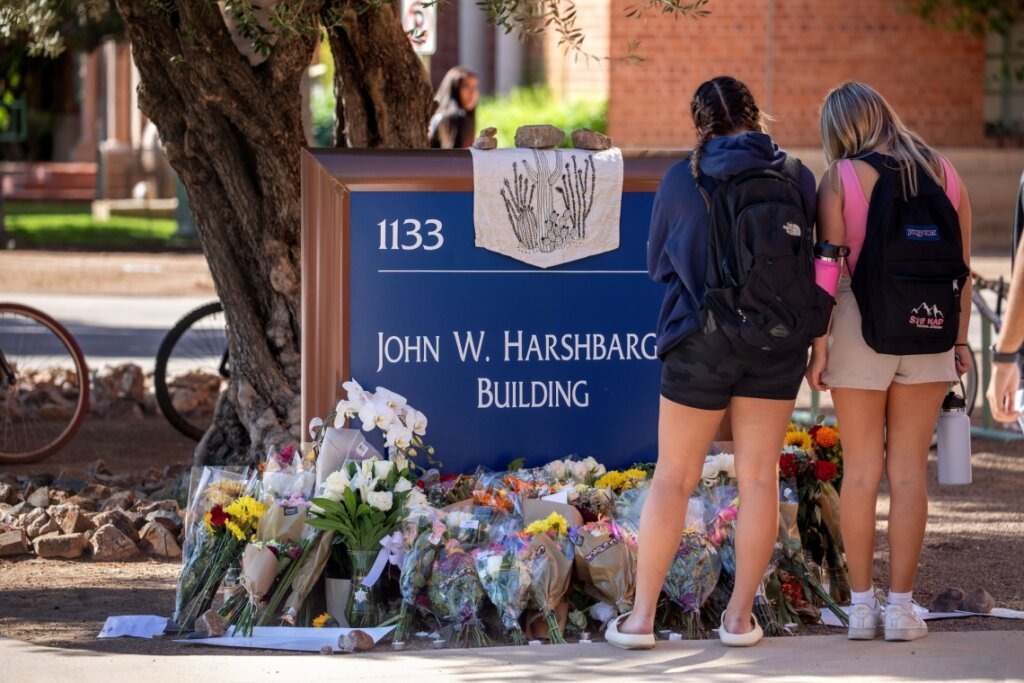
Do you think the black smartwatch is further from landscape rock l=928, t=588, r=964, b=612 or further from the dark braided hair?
landscape rock l=928, t=588, r=964, b=612

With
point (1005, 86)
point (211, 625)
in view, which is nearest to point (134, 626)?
point (211, 625)

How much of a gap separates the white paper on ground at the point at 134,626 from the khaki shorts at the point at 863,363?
2.32 metres

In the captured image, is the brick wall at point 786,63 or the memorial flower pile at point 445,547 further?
the brick wall at point 786,63

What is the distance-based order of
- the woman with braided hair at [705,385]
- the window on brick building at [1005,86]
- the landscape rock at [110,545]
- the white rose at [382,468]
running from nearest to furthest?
the woman with braided hair at [705,385] < the white rose at [382,468] < the landscape rock at [110,545] < the window on brick building at [1005,86]

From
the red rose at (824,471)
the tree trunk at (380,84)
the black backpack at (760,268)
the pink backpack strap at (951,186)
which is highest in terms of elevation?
the tree trunk at (380,84)

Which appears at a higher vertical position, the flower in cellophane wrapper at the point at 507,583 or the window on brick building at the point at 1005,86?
the window on brick building at the point at 1005,86

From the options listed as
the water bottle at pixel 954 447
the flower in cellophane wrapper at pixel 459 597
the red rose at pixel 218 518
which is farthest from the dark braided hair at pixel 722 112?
the red rose at pixel 218 518

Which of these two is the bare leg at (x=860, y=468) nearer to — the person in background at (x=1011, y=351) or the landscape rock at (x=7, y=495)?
the person in background at (x=1011, y=351)

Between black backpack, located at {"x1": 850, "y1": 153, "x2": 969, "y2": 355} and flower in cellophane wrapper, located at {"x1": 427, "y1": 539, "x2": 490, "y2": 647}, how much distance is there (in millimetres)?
1431

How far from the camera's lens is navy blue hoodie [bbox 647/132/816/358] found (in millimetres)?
4531

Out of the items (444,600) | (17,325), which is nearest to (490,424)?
(444,600)

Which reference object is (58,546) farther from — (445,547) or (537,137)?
(537,137)

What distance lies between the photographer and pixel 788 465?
5355 millimetres

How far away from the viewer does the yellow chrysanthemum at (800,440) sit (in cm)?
553
